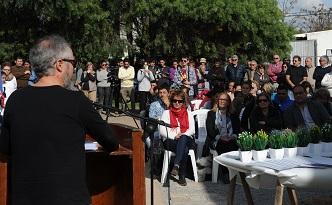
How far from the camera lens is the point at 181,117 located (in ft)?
27.4

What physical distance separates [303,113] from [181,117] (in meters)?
1.73

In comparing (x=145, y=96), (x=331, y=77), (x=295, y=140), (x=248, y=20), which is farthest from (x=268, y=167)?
(x=248, y=20)

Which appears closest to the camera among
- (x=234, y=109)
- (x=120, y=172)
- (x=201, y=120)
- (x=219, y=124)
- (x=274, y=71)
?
(x=120, y=172)

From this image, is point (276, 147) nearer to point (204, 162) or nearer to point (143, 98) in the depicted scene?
point (204, 162)

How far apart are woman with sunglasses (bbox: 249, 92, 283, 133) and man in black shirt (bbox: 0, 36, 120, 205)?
567 cm

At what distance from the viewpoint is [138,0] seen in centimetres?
2112

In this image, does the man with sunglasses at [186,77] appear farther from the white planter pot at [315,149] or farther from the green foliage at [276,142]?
the green foliage at [276,142]

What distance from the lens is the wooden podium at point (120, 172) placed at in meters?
3.64

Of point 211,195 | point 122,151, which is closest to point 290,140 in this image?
point 122,151

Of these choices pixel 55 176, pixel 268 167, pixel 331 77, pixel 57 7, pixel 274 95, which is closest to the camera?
pixel 55 176

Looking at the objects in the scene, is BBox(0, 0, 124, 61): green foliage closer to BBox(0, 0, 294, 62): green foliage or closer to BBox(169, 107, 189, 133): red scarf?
BBox(0, 0, 294, 62): green foliage

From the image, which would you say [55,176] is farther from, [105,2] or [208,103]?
[105,2]

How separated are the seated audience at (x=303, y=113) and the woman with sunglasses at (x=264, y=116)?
0.13 m

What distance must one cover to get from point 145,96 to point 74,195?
44.2ft
